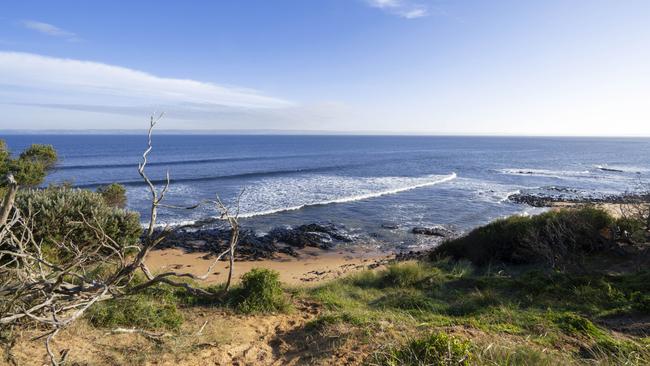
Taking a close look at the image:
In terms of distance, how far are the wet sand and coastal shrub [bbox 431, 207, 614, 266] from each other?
4.03m

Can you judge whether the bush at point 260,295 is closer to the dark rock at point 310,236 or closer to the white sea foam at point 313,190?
the dark rock at point 310,236

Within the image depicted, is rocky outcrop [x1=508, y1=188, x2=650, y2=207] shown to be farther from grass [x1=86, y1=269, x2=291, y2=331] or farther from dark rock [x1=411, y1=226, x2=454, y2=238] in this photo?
grass [x1=86, y1=269, x2=291, y2=331]

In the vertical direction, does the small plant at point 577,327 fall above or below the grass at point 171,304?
above

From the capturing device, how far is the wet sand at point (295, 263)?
642 inches

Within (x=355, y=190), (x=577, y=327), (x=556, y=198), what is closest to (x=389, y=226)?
(x=355, y=190)

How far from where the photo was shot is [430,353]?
4.20 meters

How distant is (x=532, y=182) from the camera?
4534 cm

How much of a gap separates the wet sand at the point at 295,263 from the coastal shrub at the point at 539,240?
4.03 meters

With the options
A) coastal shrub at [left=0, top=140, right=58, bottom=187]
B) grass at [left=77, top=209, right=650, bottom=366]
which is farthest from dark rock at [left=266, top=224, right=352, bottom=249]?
coastal shrub at [left=0, top=140, right=58, bottom=187]

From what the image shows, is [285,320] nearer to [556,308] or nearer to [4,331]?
→ [4,331]

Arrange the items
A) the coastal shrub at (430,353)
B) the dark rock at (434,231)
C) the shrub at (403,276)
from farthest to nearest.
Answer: the dark rock at (434,231), the shrub at (403,276), the coastal shrub at (430,353)

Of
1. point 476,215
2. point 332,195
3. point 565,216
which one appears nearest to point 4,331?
point 565,216

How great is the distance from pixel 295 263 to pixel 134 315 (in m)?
12.9

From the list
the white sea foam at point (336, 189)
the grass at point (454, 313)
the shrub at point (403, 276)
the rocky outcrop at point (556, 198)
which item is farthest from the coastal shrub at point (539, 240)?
the rocky outcrop at point (556, 198)
